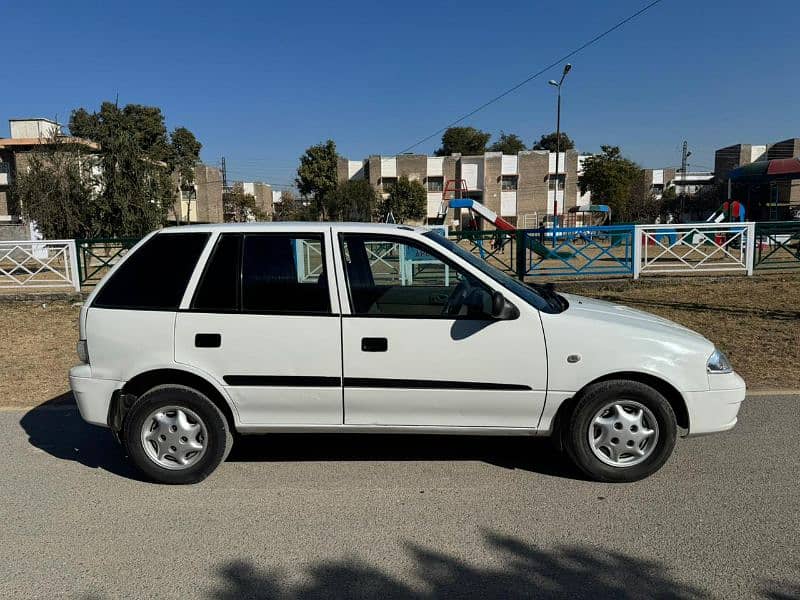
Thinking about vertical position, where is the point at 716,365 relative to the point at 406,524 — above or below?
above

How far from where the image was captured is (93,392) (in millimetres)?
4152

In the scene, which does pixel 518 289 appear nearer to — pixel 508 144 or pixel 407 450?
pixel 407 450

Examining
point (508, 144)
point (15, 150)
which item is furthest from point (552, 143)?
point (15, 150)

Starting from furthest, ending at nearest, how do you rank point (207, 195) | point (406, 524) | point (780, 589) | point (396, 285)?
point (207, 195)
point (396, 285)
point (406, 524)
point (780, 589)

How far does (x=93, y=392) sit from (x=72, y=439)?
52.5 inches

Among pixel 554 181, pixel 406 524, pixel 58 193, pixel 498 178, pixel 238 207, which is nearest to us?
pixel 406 524

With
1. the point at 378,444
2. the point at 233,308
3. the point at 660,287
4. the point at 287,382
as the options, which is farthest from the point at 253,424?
the point at 660,287

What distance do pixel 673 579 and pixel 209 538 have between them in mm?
2473

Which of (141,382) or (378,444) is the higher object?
(141,382)

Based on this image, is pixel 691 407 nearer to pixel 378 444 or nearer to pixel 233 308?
pixel 378 444

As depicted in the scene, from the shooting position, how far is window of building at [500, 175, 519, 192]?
209 ft

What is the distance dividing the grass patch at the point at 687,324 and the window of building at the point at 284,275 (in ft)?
11.8

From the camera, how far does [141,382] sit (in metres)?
4.16

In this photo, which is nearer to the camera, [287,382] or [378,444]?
[287,382]
